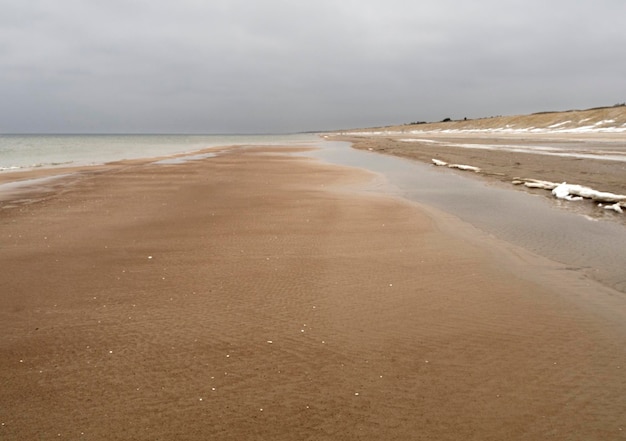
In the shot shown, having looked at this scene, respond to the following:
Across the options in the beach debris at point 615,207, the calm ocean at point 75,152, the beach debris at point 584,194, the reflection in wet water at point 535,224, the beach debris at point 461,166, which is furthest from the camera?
the calm ocean at point 75,152

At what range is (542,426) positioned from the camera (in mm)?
2871

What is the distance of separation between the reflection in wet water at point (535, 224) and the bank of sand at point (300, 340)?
2.17 ft

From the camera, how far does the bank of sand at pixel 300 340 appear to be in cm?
295

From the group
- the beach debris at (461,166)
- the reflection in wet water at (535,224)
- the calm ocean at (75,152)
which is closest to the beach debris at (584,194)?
the reflection in wet water at (535,224)

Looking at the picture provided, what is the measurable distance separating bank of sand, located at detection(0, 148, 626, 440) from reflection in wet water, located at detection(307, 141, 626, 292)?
0.66m

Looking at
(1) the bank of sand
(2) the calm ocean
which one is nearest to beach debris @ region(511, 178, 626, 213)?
(1) the bank of sand

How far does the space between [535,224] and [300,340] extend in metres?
6.61

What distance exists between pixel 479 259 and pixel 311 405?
4295 mm

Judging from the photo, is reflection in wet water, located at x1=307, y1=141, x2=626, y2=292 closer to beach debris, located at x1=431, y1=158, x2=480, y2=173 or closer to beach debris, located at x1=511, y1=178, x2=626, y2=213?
beach debris, located at x1=511, y1=178, x2=626, y2=213

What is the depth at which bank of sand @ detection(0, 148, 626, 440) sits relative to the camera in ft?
9.68

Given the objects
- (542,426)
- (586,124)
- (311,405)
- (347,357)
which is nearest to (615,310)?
(542,426)

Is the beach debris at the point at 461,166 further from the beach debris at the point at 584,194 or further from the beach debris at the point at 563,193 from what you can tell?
the beach debris at the point at 563,193

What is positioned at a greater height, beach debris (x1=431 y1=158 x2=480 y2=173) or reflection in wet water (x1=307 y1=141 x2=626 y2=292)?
beach debris (x1=431 y1=158 x2=480 y2=173)

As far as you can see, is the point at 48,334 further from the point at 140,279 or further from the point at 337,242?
the point at 337,242
